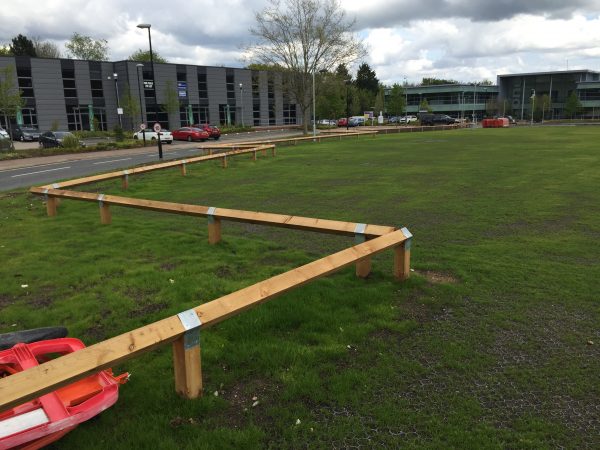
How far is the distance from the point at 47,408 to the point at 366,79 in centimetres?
12356

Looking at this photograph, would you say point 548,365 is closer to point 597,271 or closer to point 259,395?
point 259,395

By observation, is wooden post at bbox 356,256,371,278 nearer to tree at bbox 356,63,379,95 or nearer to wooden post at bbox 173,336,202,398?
wooden post at bbox 173,336,202,398

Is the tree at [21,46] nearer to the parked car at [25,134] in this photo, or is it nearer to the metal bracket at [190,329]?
the parked car at [25,134]

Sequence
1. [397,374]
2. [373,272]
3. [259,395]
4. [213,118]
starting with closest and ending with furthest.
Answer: [259,395], [397,374], [373,272], [213,118]

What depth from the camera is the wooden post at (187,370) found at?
332 centimetres

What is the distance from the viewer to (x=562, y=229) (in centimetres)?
819

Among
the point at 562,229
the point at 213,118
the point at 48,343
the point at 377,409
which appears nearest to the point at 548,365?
the point at 377,409

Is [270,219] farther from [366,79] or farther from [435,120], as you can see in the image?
[366,79]

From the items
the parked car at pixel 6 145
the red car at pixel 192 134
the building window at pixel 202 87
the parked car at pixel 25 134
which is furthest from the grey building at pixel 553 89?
the parked car at pixel 6 145

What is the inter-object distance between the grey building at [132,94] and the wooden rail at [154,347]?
48.6 m

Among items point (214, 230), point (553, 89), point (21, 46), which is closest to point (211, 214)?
point (214, 230)

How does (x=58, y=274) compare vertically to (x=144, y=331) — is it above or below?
below

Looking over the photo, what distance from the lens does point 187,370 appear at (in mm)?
3355

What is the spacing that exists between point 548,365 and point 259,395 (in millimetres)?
2237
